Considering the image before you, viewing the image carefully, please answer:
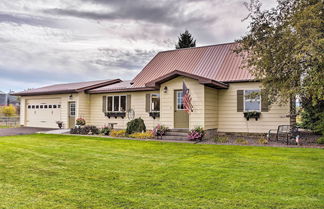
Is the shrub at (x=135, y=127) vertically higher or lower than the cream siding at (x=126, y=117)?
lower

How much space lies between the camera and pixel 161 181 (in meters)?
4.81

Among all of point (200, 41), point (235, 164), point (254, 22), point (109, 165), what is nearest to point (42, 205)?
point (109, 165)

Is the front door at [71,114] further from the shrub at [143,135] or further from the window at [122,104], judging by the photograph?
the shrub at [143,135]

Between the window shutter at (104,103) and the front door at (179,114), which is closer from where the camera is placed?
the front door at (179,114)

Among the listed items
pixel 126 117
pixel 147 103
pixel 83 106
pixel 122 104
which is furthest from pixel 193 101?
pixel 83 106

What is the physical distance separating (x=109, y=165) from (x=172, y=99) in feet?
23.5

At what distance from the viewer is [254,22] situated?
10164mm

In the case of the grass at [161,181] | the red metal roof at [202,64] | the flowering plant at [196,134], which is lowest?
the grass at [161,181]

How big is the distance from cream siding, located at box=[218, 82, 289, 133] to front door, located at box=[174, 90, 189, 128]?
221 centimetres

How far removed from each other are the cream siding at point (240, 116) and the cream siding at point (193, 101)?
2.03 meters

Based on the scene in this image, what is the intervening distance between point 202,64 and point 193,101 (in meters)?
4.21

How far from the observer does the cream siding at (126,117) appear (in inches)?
610

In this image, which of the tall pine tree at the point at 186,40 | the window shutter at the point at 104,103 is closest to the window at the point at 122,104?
the window shutter at the point at 104,103

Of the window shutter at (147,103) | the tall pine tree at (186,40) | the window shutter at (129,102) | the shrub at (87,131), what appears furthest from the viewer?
the tall pine tree at (186,40)
